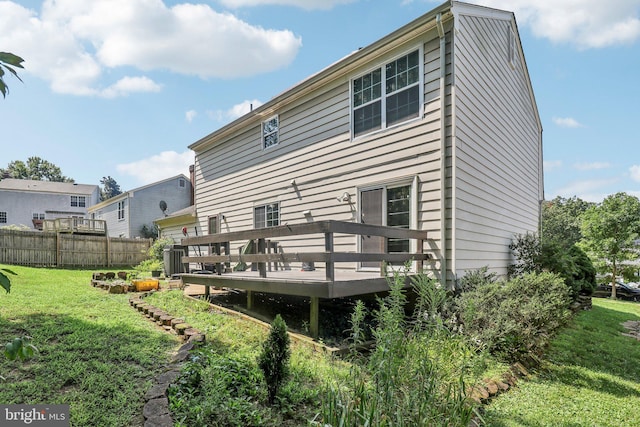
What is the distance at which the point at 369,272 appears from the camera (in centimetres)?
673

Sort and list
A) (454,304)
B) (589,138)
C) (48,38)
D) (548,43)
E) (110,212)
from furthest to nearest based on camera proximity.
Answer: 1. (110,212)
2. (589,138)
3. (548,43)
4. (454,304)
5. (48,38)

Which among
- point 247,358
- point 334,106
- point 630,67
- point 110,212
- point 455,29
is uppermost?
point 630,67

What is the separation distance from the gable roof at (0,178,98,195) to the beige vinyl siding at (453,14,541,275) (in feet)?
124

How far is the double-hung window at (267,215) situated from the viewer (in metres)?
9.41

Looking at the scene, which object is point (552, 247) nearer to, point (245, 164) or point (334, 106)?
point (334, 106)

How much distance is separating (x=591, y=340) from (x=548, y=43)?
7.94 meters

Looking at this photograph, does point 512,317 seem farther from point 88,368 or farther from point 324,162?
point 88,368

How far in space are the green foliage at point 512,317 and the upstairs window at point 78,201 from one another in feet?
127

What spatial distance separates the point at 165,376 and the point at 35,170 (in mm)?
65704

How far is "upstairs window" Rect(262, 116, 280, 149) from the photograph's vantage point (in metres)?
9.59

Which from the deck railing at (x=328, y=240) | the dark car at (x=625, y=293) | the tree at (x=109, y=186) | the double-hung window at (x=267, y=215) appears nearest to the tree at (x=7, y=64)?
the deck railing at (x=328, y=240)

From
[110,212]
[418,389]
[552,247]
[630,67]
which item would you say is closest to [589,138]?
[630,67]

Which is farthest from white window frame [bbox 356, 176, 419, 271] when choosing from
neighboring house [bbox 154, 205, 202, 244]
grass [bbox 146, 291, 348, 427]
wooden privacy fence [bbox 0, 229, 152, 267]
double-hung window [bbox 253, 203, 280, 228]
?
wooden privacy fence [bbox 0, 229, 152, 267]

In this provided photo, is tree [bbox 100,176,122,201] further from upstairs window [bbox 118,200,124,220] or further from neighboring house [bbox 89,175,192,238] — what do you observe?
upstairs window [bbox 118,200,124,220]
